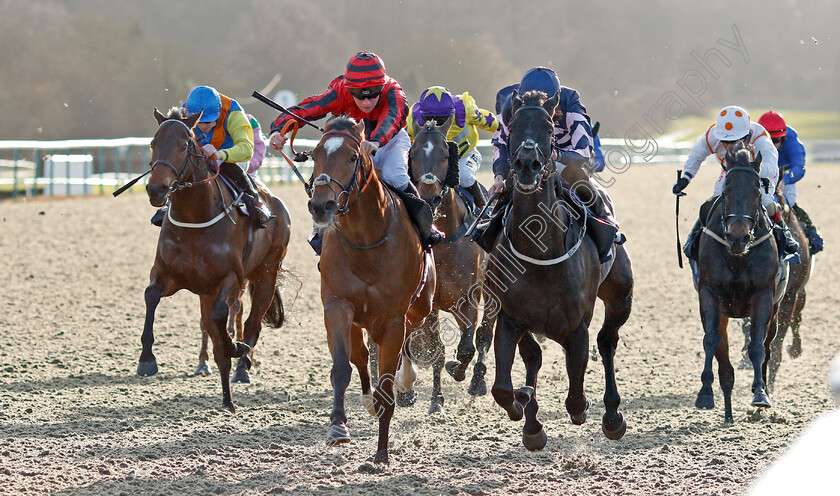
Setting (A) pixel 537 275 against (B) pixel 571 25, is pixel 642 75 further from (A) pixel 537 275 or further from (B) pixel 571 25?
(A) pixel 537 275

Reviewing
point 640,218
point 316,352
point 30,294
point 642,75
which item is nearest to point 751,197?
point 316,352

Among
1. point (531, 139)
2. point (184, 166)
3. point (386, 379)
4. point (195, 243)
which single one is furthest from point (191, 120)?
point (531, 139)

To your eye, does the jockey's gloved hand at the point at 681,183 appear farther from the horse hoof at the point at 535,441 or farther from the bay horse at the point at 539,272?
the horse hoof at the point at 535,441

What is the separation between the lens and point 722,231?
7.04 m

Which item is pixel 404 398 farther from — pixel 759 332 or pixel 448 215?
pixel 759 332

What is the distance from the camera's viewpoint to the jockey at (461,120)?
7.41 metres

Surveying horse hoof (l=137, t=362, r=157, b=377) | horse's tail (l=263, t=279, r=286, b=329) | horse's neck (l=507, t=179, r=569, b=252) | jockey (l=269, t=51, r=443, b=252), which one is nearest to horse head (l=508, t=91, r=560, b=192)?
horse's neck (l=507, t=179, r=569, b=252)

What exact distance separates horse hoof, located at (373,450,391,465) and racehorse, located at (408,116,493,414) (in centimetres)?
152

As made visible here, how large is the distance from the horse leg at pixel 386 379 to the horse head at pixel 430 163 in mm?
1401

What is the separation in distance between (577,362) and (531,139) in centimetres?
130

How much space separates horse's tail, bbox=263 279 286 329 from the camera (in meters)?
8.47

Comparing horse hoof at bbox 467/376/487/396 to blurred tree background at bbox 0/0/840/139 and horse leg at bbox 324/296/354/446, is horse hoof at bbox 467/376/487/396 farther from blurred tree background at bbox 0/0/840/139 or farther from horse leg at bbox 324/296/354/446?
blurred tree background at bbox 0/0/840/139

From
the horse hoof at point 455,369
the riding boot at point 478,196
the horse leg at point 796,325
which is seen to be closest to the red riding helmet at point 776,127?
the horse leg at point 796,325

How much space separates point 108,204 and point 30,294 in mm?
6538
